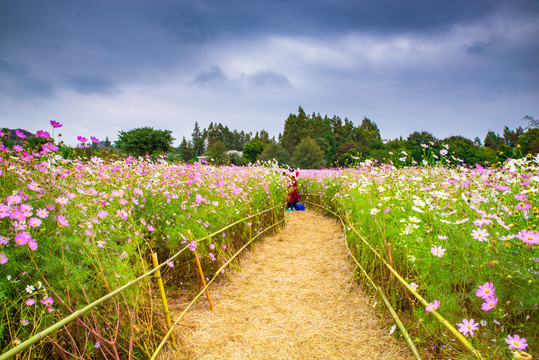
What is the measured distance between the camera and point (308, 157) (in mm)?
44125

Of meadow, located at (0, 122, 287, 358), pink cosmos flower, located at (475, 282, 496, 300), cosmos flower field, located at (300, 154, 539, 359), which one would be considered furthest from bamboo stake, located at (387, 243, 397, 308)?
meadow, located at (0, 122, 287, 358)

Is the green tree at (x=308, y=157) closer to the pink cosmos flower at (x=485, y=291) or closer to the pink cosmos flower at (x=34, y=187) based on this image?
the pink cosmos flower at (x=34, y=187)

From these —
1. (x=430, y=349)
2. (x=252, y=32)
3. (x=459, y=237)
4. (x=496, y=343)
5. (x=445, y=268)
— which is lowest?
(x=430, y=349)

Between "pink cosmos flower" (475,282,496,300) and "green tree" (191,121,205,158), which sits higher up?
"green tree" (191,121,205,158)

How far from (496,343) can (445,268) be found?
604mm

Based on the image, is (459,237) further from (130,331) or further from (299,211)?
(299,211)

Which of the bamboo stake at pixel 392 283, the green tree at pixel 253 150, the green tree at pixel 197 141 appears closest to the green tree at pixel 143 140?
the bamboo stake at pixel 392 283

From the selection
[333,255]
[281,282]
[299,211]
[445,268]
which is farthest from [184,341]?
[299,211]

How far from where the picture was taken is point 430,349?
7.33 feet

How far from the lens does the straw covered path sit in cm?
267

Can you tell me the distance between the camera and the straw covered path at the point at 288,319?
2.67 metres

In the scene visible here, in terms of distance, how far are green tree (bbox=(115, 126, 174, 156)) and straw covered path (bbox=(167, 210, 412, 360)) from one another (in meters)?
25.8

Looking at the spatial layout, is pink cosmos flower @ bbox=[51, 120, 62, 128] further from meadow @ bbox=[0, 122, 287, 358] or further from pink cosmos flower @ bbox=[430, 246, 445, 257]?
pink cosmos flower @ bbox=[430, 246, 445, 257]

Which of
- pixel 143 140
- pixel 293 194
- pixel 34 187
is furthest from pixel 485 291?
pixel 143 140
